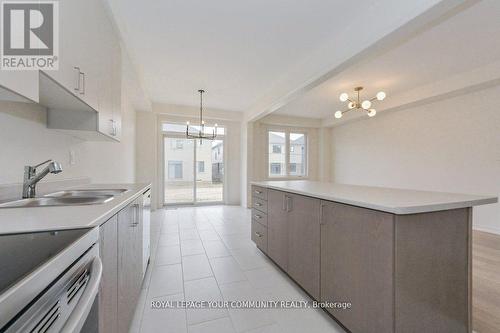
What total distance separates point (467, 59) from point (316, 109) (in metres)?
3.07

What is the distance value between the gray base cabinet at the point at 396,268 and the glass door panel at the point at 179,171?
192 inches

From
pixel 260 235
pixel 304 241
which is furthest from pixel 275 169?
pixel 304 241

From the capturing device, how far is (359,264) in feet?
4.12

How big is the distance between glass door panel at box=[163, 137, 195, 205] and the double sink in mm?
4050

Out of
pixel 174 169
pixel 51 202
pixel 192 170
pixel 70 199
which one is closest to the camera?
pixel 51 202

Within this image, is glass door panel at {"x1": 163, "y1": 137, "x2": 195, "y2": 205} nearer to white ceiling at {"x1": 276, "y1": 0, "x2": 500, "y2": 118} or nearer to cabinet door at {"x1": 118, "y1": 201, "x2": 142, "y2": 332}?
white ceiling at {"x1": 276, "y1": 0, "x2": 500, "y2": 118}

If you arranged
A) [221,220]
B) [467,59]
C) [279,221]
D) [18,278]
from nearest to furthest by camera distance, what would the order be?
[18,278], [279,221], [467,59], [221,220]

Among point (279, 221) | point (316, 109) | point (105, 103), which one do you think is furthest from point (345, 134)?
point (105, 103)

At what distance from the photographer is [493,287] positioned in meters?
1.91

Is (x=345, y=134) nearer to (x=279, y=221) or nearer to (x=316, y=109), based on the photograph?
(x=316, y=109)

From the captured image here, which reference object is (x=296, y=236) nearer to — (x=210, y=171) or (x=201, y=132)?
(x=201, y=132)

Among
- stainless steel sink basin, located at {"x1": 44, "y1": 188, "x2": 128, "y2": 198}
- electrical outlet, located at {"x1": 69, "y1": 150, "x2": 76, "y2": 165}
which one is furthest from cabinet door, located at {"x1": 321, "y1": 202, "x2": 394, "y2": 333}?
electrical outlet, located at {"x1": 69, "y1": 150, "x2": 76, "y2": 165}

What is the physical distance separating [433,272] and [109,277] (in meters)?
1.74

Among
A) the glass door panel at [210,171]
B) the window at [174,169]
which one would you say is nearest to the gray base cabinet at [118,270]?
the window at [174,169]
